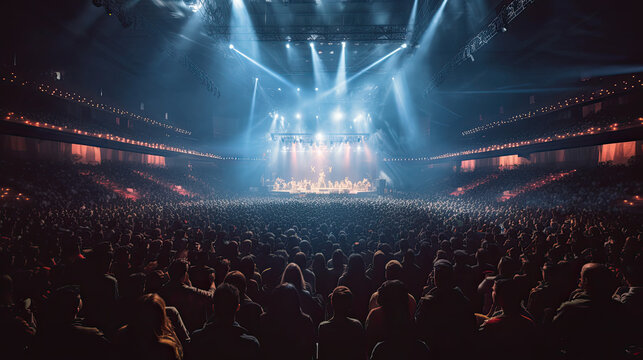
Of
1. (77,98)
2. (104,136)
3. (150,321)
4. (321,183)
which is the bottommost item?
(321,183)

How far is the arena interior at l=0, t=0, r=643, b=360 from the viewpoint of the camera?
2.75 metres

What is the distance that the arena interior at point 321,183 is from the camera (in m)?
2.75

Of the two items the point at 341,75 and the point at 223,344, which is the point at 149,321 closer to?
the point at 223,344

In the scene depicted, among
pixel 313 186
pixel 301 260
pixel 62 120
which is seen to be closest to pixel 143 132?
pixel 62 120

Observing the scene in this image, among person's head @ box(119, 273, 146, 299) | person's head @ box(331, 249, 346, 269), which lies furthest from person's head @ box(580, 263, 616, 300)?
person's head @ box(119, 273, 146, 299)

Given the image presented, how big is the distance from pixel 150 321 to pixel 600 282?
160 inches

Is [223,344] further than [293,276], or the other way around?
[293,276]

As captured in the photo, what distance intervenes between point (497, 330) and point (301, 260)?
3.19 m

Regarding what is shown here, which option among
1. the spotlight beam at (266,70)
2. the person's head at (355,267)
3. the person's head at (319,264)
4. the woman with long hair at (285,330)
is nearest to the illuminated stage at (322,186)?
the spotlight beam at (266,70)

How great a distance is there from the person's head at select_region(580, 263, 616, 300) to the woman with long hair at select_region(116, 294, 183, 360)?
385 cm

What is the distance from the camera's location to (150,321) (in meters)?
2.31

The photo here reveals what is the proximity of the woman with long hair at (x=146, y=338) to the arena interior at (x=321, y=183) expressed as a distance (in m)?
0.02

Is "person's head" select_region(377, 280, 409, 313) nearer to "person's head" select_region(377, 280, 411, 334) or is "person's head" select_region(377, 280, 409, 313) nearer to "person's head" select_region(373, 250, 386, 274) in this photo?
"person's head" select_region(377, 280, 411, 334)

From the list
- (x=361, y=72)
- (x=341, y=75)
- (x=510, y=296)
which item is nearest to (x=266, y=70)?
(x=341, y=75)
